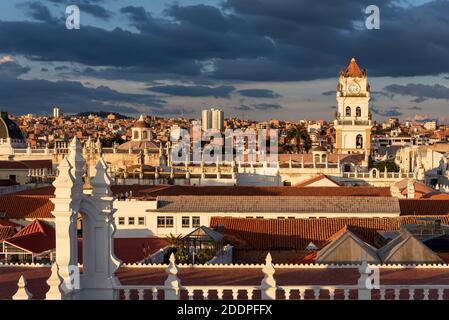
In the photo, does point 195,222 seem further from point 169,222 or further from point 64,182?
point 64,182

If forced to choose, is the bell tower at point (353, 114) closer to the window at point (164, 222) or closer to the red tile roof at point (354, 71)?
the red tile roof at point (354, 71)

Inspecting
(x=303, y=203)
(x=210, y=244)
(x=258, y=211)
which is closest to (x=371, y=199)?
(x=303, y=203)

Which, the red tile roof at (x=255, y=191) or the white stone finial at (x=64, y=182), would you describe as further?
the red tile roof at (x=255, y=191)

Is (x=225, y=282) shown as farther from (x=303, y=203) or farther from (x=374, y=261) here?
(x=303, y=203)

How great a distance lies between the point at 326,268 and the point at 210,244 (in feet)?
37.2

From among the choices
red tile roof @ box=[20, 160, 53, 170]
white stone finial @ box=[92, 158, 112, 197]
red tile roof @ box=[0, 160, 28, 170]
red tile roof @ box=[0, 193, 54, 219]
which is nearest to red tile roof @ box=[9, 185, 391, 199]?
red tile roof @ box=[0, 193, 54, 219]

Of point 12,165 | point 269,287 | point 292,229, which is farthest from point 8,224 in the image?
point 12,165

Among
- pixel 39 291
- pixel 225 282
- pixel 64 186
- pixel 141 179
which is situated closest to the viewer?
pixel 64 186

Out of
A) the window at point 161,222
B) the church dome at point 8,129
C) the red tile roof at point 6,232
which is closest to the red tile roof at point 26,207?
the red tile roof at point 6,232

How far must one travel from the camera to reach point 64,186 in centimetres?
1259

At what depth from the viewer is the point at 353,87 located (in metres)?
97.4

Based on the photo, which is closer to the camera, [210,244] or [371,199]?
[210,244]

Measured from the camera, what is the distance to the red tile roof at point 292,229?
31.6 m
